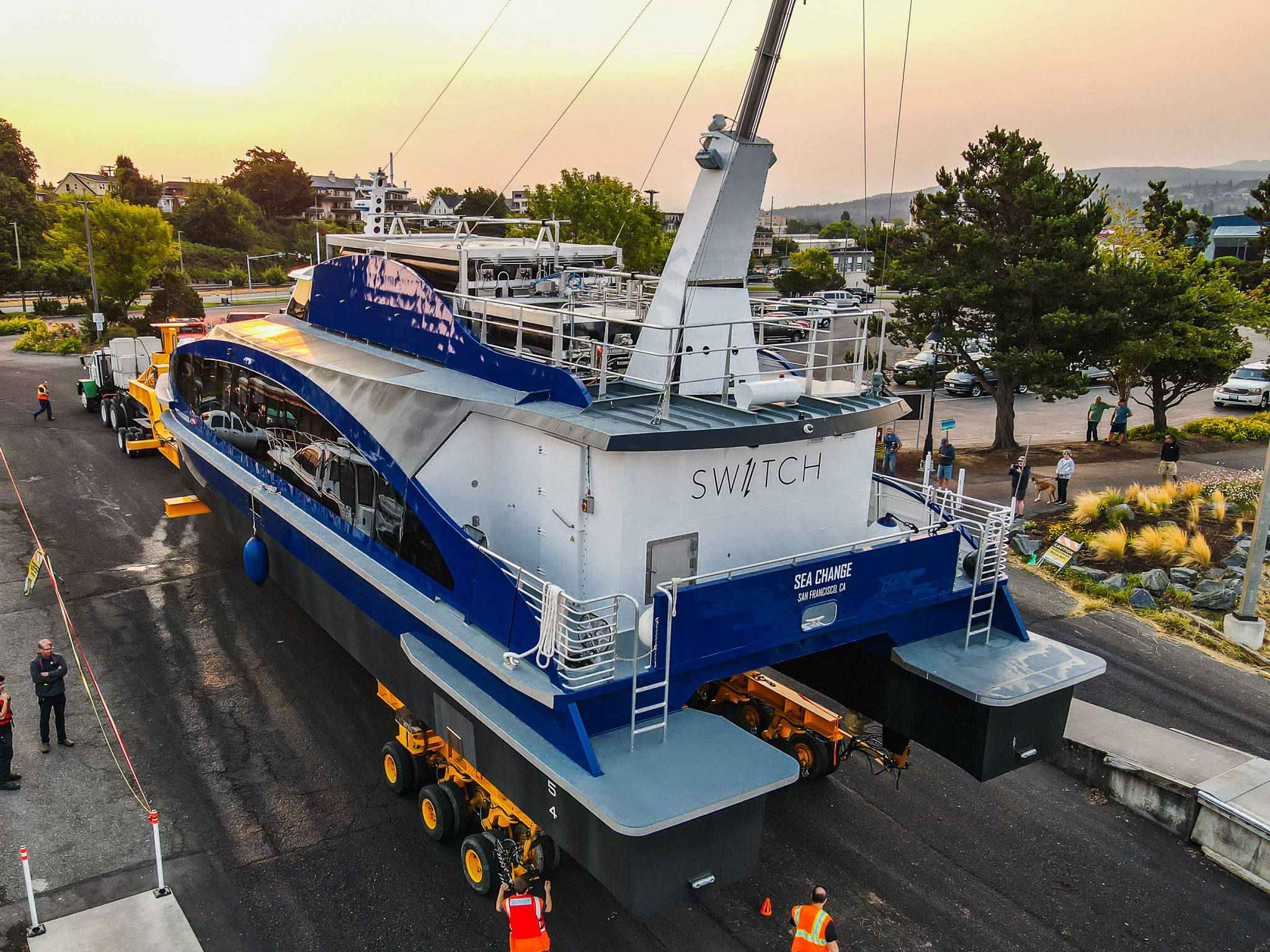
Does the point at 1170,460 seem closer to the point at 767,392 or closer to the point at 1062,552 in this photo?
the point at 1062,552

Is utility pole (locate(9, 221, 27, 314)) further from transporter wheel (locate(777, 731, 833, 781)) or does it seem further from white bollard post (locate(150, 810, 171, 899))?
transporter wheel (locate(777, 731, 833, 781))

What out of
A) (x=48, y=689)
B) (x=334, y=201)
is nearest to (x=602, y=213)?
(x=48, y=689)

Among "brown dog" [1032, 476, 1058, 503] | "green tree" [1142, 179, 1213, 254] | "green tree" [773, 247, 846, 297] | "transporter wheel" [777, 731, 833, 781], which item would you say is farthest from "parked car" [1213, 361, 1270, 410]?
"green tree" [773, 247, 846, 297]

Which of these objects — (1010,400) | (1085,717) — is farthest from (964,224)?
(1085,717)

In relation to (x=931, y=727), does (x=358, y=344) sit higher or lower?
higher

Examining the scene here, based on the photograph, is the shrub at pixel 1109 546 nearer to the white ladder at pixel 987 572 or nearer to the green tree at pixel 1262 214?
the white ladder at pixel 987 572

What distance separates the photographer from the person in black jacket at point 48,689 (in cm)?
1001

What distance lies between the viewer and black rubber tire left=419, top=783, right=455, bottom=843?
8672 mm

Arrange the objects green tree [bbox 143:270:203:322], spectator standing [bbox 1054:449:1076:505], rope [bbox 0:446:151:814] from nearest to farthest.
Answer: rope [bbox 0:446:151:814]
spectator standing [bbox 1054:449:1076:505]
green tree [bbox 143:270:203:322]

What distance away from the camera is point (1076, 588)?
51.1ft

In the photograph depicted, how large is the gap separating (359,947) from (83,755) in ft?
15.9

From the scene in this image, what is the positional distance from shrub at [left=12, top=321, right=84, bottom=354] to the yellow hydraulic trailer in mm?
38716

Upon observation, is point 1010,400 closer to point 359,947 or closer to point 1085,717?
point 1085,717

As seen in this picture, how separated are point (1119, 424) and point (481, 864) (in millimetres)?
24261
